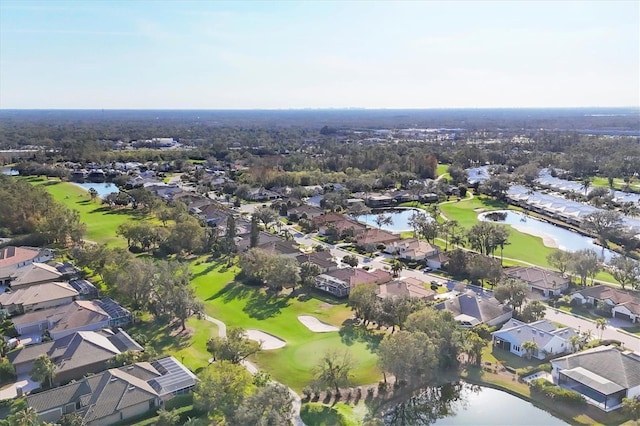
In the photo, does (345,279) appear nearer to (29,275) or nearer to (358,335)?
(358,335)

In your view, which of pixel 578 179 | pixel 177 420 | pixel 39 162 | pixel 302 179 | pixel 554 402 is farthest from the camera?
pixel 39 162

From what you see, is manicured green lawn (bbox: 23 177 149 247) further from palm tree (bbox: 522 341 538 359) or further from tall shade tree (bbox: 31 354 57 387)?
palm tree (bbox: 522 341 538 359)

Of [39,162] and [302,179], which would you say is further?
[39,162]

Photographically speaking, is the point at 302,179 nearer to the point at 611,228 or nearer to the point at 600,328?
the point at 611,228

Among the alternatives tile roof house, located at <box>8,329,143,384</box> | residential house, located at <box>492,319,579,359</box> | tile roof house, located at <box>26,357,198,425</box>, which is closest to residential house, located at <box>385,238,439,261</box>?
residential house, located at <box>492,319,579,359</box>

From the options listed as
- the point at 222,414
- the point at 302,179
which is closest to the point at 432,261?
the point at 222,414

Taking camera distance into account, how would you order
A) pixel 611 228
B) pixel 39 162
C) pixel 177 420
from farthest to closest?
pixel 39 162 < pixel 611 228 < pixel 177 420

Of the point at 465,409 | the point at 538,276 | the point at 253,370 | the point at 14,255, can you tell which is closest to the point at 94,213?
the point at 14,255
